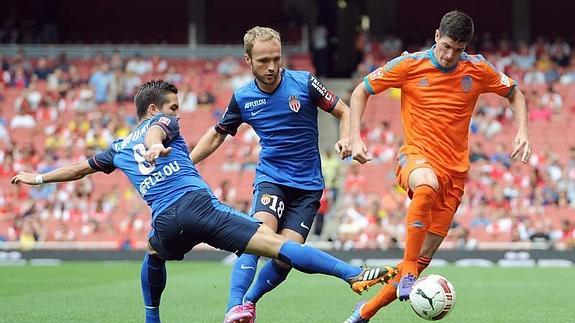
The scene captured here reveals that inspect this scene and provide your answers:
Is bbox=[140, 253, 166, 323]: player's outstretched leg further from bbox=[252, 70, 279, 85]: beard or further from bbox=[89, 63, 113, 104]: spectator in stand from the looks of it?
bbox=[89, 63, 113, 104]: spectator in stand

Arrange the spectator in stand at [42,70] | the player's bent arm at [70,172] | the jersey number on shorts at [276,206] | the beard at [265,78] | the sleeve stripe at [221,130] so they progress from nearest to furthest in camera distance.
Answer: the player's bent arm at [70,172], the beard at [265,78], the jersey number on shorts at [276,206], the sleeve stripe at [221,130], the spectator in stand at [42,70]

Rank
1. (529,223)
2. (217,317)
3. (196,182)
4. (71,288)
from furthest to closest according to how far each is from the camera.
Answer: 1. (529,223)
2. (71,288)
3. (217,317)
4. (196,182)

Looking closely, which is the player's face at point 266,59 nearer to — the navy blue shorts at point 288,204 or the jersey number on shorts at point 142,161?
the navy blue shorts at point 288,204

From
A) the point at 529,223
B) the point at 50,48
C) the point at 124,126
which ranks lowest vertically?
the point at 529,223

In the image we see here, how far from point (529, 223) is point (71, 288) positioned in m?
11.5

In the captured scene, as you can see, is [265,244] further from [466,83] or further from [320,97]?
[466,83]

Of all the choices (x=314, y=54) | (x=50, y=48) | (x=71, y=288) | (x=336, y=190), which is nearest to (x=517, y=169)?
(x=336, y=190)

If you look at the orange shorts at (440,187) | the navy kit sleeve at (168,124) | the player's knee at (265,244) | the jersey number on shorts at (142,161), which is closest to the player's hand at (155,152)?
the navy kit sleeve at (168,124)

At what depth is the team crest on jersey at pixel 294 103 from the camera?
9.20 meters

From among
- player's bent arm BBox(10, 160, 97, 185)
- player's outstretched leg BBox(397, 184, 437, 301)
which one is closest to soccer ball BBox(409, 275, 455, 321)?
player's outstretched leg BBox(397, 184, 437, 301)

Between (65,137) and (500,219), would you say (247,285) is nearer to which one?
(500,219)

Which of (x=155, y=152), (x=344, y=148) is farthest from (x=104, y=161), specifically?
(x=344, y=148)

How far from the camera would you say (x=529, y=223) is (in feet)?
76.8

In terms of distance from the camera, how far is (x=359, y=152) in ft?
27.1
